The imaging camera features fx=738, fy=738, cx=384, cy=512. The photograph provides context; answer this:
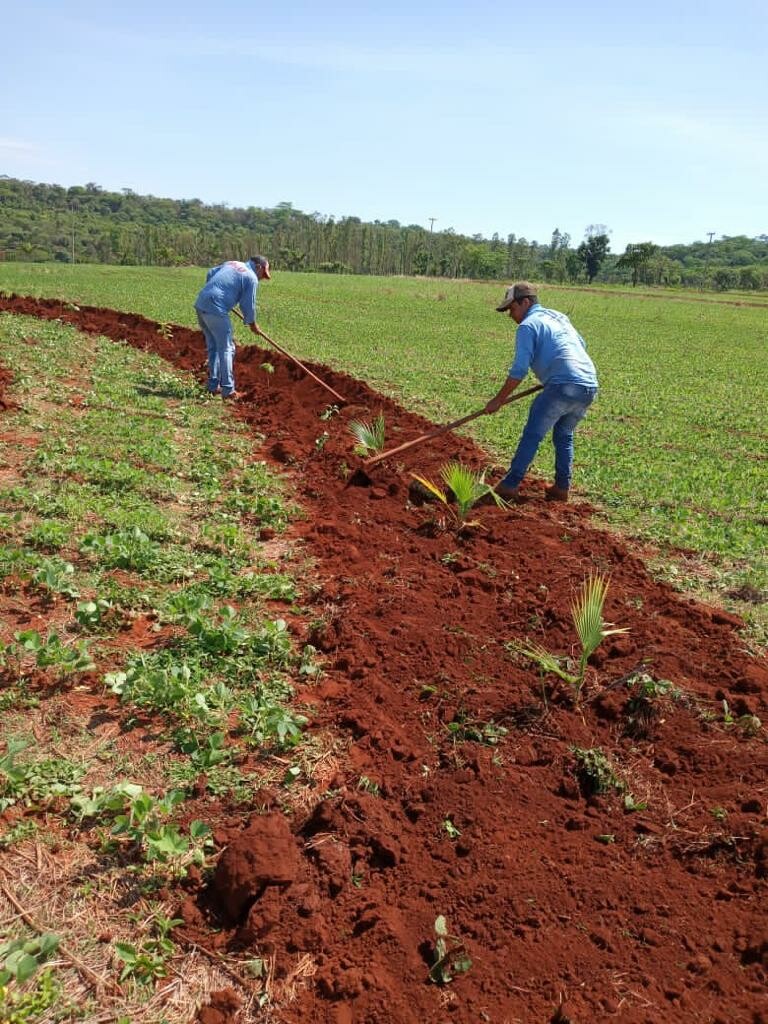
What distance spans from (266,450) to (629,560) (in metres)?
4.35

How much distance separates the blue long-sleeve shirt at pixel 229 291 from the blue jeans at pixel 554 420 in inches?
188

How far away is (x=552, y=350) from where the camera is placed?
6.48 meters

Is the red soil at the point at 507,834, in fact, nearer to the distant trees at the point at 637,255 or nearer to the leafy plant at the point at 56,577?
the leafy plant at the point at 56,577

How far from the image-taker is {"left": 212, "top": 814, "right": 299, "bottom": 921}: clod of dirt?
2.71 m

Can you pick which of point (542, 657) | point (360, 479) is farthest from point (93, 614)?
point (360, 479)

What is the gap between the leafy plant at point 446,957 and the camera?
8.16ft

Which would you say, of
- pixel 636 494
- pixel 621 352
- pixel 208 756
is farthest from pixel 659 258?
pixel 208 756

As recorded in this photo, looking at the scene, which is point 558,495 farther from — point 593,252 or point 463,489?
point 593,252

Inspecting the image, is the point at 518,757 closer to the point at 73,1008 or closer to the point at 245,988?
the point at 245,988

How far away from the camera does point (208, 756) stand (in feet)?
11.1

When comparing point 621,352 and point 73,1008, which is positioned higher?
point 621,352

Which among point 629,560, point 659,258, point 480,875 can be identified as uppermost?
point 659,258

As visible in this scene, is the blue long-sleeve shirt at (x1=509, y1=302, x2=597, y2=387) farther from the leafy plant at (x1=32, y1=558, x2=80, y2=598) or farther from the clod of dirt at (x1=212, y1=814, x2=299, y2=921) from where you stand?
the clod of dirt at (x1=212, y1=814, x2=299, y2=921)

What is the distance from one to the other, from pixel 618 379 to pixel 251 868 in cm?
1596
